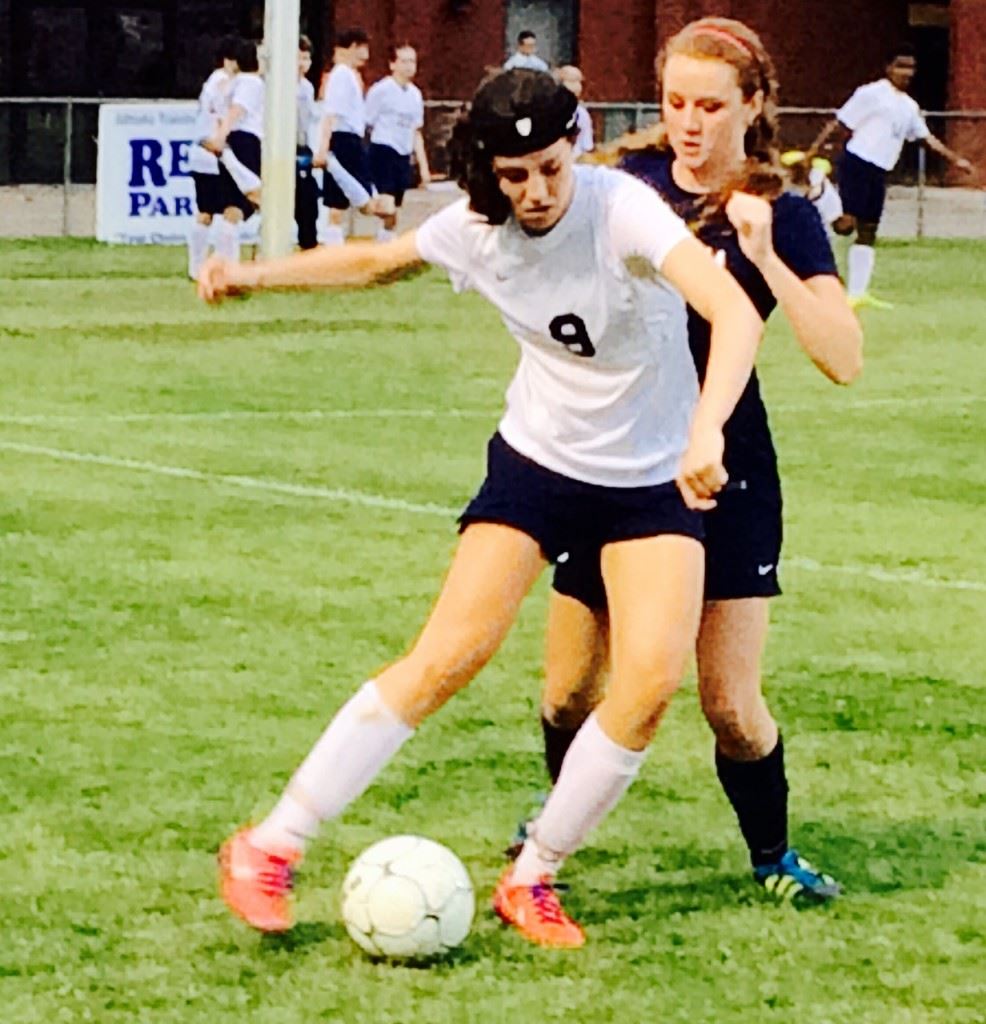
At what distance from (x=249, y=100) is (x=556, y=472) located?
18.1 m

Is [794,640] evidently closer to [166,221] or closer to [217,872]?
[217,872]

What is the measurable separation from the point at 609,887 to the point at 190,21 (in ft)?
109

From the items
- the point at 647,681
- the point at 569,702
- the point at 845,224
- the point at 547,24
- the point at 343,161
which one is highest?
the point at 547,24

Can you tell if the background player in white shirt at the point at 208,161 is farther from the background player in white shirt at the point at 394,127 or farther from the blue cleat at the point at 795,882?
the blue cleat at the point at 795,882

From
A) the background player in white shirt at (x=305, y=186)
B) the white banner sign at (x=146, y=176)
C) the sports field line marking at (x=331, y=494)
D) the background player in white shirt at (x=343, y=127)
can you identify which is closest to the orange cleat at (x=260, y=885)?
the sports field line marking at (x=331, y=494)

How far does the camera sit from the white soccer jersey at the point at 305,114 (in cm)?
2564

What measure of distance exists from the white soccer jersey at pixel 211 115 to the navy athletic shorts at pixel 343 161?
200 centimetres

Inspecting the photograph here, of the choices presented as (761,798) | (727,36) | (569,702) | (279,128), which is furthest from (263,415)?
(727,36)

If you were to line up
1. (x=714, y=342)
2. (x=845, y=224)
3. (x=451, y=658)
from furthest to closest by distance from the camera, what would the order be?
(x=845, y=224) < (x=451, y=658) < (x=714, y=342)

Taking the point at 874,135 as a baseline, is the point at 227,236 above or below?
below

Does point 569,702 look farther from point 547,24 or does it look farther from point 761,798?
point 547,24

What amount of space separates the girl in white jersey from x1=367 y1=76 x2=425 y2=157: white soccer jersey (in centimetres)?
2252

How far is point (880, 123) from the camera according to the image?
78.8 feet

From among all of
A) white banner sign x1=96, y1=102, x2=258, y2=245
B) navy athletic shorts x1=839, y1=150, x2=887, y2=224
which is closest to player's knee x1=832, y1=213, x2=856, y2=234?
navy athletic shorts x1=839, y1=150, x2=887, y2=224
